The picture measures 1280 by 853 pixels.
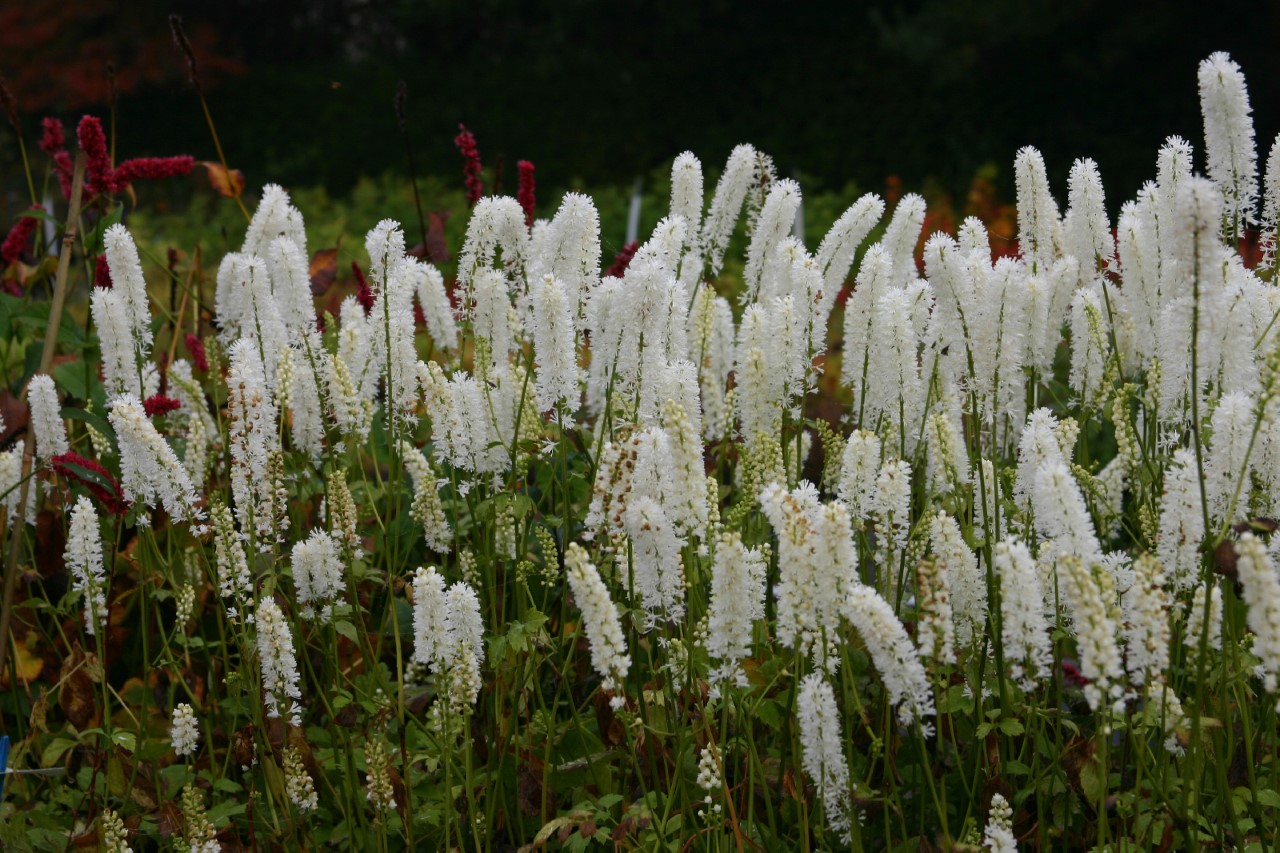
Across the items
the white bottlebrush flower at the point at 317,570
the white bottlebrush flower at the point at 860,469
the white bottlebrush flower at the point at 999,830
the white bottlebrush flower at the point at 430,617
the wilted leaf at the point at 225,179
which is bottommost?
the white bottlebrush flower at the point at 999,830

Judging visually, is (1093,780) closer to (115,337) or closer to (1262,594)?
(1262,594)

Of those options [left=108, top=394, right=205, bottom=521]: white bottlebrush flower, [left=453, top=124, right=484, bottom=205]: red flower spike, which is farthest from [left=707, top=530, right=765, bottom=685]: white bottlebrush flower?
[left=453, top=124, right=484, bottom=205]: red flower spike

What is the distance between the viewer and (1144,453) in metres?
2.69

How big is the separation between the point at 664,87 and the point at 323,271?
52.4 feet

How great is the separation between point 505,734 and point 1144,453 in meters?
1.30

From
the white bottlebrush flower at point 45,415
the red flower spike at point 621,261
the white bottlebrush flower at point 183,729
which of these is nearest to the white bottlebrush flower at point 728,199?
the red flower spike at point 621,261

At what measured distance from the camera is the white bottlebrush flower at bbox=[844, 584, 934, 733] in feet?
6.13

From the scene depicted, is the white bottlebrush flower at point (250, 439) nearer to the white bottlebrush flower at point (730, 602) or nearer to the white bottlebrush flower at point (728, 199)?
the white bottlebrush flower at point (730, 602)

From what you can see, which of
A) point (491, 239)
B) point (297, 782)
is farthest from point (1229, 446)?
point (297, 782)

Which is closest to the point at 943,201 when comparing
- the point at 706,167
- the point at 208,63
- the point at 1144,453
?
the point at 706,167

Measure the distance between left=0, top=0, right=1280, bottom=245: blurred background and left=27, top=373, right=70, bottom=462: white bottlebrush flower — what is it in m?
11.6

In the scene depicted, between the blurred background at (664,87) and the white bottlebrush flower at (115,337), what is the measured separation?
1129 cm

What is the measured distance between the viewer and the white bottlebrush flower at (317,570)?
8.18ft

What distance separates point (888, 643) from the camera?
189 cm
